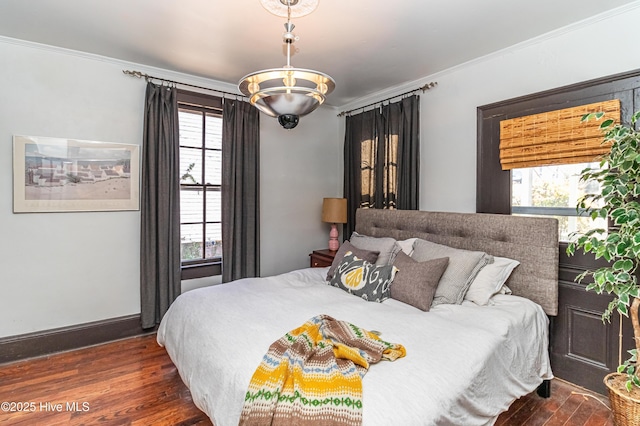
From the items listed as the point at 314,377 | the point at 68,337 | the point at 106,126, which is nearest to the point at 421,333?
the point at 314,377

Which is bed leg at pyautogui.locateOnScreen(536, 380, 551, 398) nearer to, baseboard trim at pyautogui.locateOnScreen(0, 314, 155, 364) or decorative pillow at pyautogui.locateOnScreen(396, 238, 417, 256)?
decorative pillow at pyautogui.locateOnScreen(396, 238, 417, 256)

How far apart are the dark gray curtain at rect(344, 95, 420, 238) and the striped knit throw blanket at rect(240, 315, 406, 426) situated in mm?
2179

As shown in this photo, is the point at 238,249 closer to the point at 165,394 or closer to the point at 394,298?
the point at 165,394

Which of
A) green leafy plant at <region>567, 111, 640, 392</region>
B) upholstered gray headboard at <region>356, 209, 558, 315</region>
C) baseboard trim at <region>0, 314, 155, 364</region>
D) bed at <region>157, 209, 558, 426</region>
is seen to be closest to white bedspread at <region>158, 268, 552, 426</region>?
bed at <region>157, 209, 558, 426</region>

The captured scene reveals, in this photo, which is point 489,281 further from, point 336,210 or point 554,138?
point 336,210

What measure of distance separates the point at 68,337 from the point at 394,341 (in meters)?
2.97

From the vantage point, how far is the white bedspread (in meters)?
1.30

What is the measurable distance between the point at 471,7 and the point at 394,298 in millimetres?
2068

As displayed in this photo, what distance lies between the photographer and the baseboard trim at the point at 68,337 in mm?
2688

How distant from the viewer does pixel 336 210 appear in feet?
13.2

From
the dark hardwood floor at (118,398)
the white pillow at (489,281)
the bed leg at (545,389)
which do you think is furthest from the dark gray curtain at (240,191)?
the bed leg at (545,389)

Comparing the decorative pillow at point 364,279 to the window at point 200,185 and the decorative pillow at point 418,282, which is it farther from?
the window at point 200,185

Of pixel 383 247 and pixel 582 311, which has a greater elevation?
pixel 383 247

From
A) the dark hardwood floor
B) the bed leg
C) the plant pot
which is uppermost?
the plant pot
